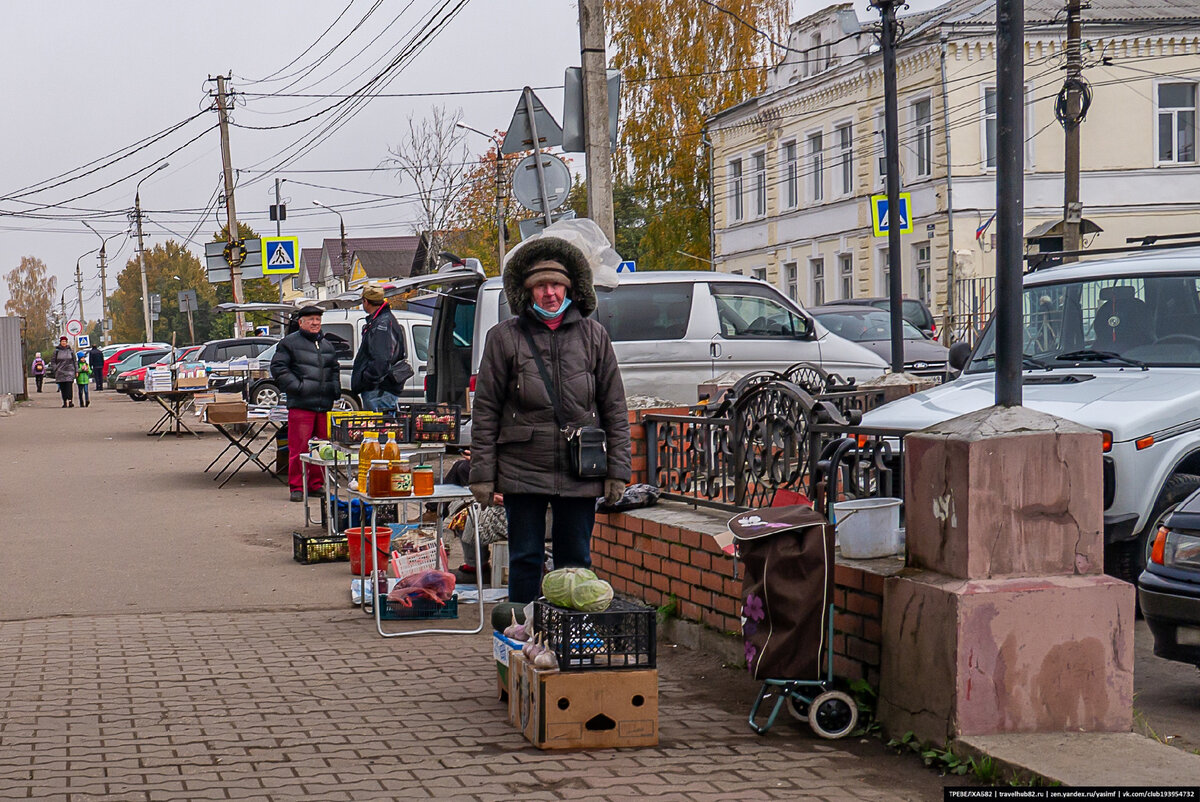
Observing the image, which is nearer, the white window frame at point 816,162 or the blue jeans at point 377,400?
the blue jeans at point 377,400

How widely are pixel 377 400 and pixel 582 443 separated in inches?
344

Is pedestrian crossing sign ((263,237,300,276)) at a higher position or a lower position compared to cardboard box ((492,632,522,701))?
higher

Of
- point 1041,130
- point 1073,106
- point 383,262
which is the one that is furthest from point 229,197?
point 383,262

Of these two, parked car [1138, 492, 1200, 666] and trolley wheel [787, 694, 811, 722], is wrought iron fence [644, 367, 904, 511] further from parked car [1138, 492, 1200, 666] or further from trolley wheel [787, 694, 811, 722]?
parked car [1138, 492, 1200, 666]

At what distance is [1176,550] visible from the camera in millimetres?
5828

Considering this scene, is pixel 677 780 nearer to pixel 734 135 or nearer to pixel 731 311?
pixel 731 311

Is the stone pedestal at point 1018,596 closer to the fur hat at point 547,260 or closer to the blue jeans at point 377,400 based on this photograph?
the fur hat at point 547,260

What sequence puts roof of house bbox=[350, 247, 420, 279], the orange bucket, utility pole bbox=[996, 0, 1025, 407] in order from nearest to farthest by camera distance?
utility pole bbox=[996, 0, 1025, 407] < the orange bucket < roof of house bbox=[350, 247, 420, 279]

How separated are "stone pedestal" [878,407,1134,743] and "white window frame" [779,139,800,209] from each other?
124 feet

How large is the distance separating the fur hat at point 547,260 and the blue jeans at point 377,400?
26.9 feet

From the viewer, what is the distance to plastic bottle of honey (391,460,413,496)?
7727 mm

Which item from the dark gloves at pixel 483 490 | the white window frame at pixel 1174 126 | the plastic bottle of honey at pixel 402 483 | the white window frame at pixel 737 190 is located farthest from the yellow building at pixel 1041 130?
the dark gloves at pixel 483 490

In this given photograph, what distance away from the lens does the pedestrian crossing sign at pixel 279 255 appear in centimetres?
2814

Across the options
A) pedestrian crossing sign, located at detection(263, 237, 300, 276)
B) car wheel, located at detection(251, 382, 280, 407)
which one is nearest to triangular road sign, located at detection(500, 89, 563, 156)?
car wheel, located at detection(251, 382, 280, 407)
